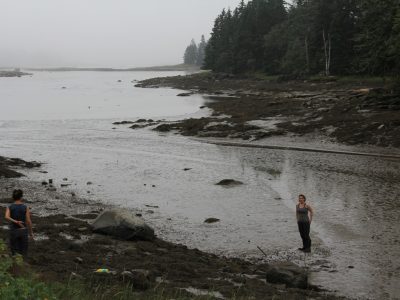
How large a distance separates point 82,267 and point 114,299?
3913 millimetres

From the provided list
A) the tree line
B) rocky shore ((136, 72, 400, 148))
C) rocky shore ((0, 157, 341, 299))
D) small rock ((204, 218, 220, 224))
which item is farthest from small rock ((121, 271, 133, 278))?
the tree line

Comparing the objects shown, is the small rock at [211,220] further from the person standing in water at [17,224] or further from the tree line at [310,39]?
the tree line at [310,39]

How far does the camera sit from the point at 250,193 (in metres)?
24.9

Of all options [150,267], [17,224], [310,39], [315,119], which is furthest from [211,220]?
[310,39]

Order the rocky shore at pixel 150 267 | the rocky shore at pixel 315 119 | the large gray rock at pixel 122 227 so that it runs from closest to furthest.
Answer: the rocky shore at pixel 150 267 → the large gray rock at pixel 122 227 → the rocky shore at pixel 315 119

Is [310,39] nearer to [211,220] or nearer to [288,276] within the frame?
[211,220]

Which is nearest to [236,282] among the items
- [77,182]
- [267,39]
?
[77,182]

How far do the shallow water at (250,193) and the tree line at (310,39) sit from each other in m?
16.1

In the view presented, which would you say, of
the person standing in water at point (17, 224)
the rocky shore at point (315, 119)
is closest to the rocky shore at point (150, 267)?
the person standing in water at point (17, 224)

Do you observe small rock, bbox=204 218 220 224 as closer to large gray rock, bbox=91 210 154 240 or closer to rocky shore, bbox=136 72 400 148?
large gray rock, bbox=91 210 154 240

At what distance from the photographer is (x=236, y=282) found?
12750mm

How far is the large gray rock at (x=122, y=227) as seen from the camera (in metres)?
16.5

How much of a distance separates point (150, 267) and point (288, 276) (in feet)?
12.2

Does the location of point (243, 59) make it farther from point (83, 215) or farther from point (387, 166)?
point (83, 215)
